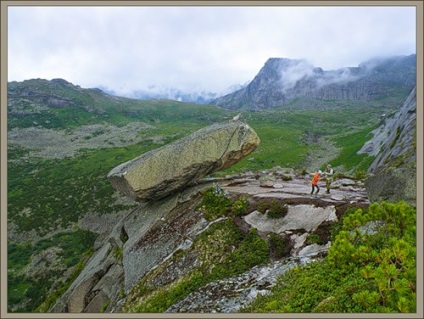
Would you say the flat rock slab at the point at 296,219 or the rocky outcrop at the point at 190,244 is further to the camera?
the flat rock slab at the point at 296,219

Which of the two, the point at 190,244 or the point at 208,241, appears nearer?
the point at 208,241

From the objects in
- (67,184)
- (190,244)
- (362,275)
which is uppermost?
(362,275)

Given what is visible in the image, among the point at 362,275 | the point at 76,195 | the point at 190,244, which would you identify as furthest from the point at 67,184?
the point at 362,275

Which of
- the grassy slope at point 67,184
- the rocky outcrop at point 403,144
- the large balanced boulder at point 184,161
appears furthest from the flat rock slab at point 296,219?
the grassy slope at point 67,184

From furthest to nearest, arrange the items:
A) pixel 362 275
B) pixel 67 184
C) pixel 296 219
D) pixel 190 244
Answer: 1. pixel 67 184
2. pixel 190 244
3. pixel 296 219
4. pixel 362 275

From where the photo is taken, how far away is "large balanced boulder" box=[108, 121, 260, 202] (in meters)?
27.4

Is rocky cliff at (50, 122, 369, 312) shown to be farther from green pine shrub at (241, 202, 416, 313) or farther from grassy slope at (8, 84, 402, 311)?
grassy slope at (8, 84, 402, 311)

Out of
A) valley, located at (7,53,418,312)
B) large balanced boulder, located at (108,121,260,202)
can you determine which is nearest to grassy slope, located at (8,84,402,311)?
valley, located at (7,53,418,312)

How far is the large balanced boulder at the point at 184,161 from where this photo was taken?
2738cm

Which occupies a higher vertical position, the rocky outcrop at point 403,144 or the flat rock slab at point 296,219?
the rocky outcrop at point 403,144

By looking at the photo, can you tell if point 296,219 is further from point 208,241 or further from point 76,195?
point 76,195

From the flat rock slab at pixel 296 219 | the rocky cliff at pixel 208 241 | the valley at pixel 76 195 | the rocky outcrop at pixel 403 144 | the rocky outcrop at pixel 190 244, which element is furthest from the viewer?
the valley at pixel 76 195

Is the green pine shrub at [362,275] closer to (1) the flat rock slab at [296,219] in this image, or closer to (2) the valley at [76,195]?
(1) the flat rock slab at [296,219]

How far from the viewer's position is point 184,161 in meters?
27.3
